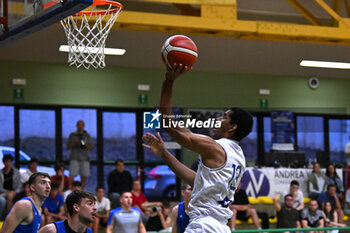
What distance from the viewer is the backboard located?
18.8ft

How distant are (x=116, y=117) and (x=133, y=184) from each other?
3457 millimetres

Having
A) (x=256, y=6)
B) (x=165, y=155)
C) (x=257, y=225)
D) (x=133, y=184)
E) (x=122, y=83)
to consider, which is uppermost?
(x=256, y=6)

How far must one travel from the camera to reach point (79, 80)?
15.6 meters

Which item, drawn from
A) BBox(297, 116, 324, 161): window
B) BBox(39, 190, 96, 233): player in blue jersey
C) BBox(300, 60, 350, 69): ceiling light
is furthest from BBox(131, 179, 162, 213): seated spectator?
BBox(39, 190, 96, 233): player in blue jersey

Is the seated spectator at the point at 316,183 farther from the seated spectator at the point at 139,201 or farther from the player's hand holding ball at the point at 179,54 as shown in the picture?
the player's hand holding ball at the point at 179,54

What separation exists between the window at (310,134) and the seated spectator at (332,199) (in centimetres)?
305

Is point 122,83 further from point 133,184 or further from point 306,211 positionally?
point 306,211

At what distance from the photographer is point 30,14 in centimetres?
611

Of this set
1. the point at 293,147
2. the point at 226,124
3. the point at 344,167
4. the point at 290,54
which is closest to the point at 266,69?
the point at 290,54

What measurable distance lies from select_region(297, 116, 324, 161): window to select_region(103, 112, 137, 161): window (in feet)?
14.7

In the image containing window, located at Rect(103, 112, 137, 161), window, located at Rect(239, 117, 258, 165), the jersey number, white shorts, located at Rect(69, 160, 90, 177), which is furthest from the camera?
window, located at Rect(239, 117, 258, 165)

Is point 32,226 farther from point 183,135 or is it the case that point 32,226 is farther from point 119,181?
point 119,181

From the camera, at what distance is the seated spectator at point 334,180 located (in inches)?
563

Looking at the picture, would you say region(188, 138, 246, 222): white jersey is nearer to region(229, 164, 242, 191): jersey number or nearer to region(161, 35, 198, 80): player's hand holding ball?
region(229, 164, 242, 191): jersey number
